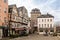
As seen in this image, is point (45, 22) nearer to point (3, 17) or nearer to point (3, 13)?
point (3, 17)

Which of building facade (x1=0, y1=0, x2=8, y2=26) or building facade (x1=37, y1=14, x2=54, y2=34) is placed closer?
building facade (x1=0, y1=0, x2=8, y2=26)

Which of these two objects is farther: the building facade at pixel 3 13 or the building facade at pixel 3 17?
the building facade at pixel 3 13

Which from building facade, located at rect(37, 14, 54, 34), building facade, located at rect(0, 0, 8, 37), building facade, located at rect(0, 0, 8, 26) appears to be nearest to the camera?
building facade, located at rect(0, 0, 8, 37)

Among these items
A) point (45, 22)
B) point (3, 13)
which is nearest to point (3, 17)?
point (3, 13)

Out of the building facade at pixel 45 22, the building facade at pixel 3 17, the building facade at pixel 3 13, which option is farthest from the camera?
the building facade at pixel 45 22

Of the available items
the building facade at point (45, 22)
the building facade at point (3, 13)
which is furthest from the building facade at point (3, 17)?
the building facade at point (45, 22)

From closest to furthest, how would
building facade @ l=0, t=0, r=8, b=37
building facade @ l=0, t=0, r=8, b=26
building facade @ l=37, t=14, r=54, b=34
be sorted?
building facade @ l=0, t=0, r=8, b=37 → building facade @ l=0, t=0, r=8, b=26 → building facade @ l=37, t=14, r=54, b=34

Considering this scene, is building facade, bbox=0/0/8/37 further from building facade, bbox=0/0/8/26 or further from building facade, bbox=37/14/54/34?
building facade, bbox=37/14/54/34

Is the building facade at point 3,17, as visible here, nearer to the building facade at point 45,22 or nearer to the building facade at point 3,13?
the building facade at point 3,13

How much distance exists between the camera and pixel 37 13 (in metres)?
96.5

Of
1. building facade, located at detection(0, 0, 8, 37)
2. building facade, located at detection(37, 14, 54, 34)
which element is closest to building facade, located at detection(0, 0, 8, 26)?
building facade, located at detection(0, 0, 8, 37)

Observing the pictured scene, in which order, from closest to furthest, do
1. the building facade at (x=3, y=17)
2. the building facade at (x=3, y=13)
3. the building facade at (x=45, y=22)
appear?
the building facade at (x=3, y=17)
the building facade at (x=3, y=13)
the building facade at (x=45, y=22)

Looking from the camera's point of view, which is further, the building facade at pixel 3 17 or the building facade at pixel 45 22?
the building facade at pixel 45 22

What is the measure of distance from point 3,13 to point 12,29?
22.9ft
